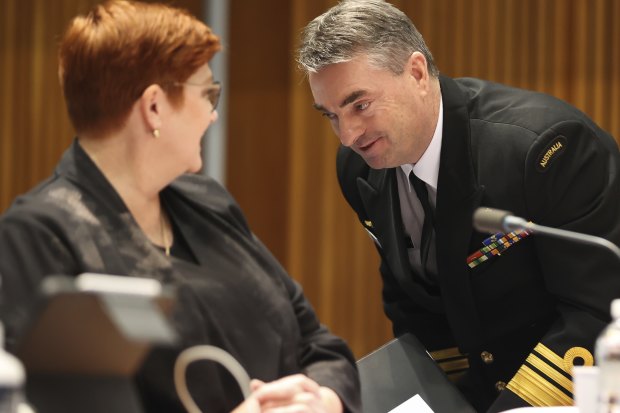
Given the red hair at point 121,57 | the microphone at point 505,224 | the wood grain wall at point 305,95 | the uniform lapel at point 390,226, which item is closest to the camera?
the microphone at point 505,224

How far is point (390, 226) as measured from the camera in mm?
2959

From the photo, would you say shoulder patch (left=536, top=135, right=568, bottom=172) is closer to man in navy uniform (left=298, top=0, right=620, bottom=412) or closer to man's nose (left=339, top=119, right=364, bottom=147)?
man in navy uniform (left=298, top=0, right=620, bottom=412)

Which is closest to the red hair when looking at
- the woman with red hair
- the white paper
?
the woman with red hair

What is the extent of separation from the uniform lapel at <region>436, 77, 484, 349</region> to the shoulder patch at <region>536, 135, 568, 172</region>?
0.53ft

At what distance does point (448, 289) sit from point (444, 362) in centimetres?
30

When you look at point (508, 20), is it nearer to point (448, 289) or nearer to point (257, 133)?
point (257, 133)

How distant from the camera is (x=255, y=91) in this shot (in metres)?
5.11

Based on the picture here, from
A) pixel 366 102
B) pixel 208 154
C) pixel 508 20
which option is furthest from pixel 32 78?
pixel 366 102

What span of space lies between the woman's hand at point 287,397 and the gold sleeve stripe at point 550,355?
0.75m

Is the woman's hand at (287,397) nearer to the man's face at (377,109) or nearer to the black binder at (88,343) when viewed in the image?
the black binder at (88,343)

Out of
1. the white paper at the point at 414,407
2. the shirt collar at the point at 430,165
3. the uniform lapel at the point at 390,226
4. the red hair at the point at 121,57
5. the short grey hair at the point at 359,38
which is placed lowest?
the white paper at the point at 414,407

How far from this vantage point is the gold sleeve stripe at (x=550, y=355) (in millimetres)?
2650

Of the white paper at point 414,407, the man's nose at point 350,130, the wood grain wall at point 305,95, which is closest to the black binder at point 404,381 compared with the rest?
the white paper at point 414,407

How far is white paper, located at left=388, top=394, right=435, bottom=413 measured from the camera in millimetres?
2578
